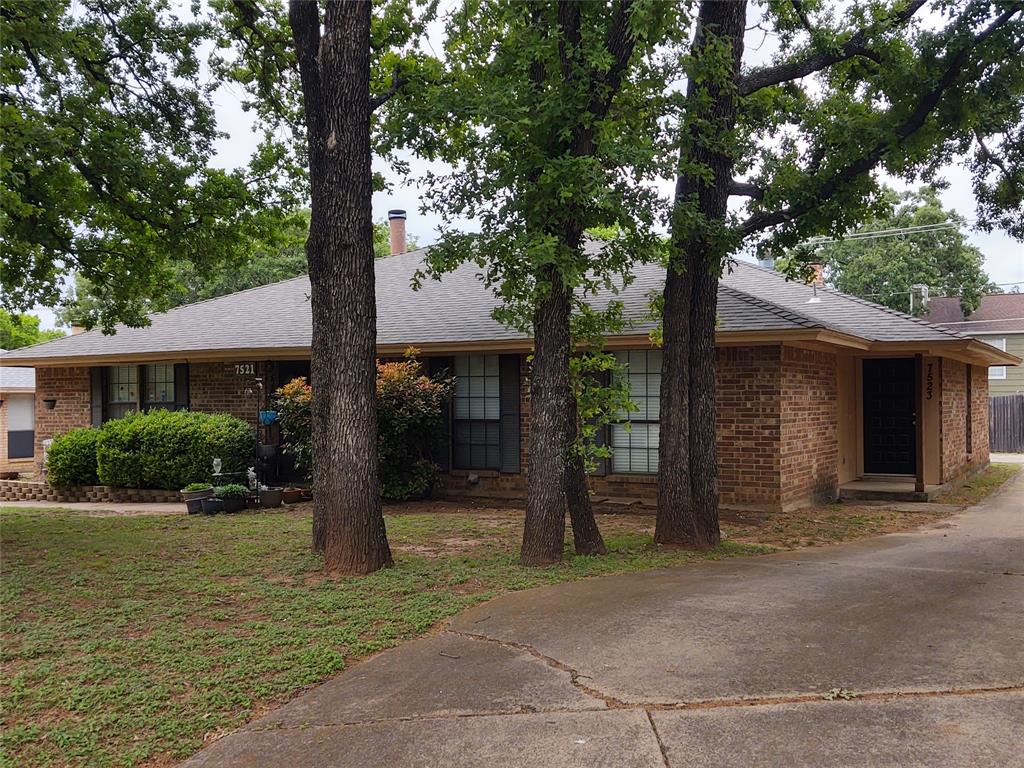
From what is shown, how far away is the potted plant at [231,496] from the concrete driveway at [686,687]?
705 centimetres

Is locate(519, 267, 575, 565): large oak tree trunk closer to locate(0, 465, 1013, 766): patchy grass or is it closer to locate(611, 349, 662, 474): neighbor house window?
locate(0, 465, 1013, 766): patchy grass

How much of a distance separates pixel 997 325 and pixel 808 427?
28.2m

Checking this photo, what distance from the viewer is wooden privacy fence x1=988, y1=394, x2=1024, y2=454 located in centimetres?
2578

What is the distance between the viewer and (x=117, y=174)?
34.8 feet

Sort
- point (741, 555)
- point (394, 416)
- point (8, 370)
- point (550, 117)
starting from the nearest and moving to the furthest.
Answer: point (550, 117)
point (741, 555)
point (394, 416)
point (8, 370)

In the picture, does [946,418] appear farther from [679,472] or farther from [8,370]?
[8,370]

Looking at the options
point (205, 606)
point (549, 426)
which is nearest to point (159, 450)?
point (205, 606)

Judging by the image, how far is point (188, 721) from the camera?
409 cm

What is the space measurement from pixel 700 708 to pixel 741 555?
4731mm

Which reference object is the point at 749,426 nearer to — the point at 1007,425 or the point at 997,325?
the point at 1007,425

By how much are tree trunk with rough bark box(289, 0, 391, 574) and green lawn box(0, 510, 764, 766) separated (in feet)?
1.52

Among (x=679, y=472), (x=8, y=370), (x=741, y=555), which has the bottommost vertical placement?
(x=741, y=555)

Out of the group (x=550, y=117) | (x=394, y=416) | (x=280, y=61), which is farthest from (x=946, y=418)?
(x=280, y=61)

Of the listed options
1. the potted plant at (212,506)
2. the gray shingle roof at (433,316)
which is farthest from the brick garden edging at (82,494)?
the gray shingle roof at (433,316)
